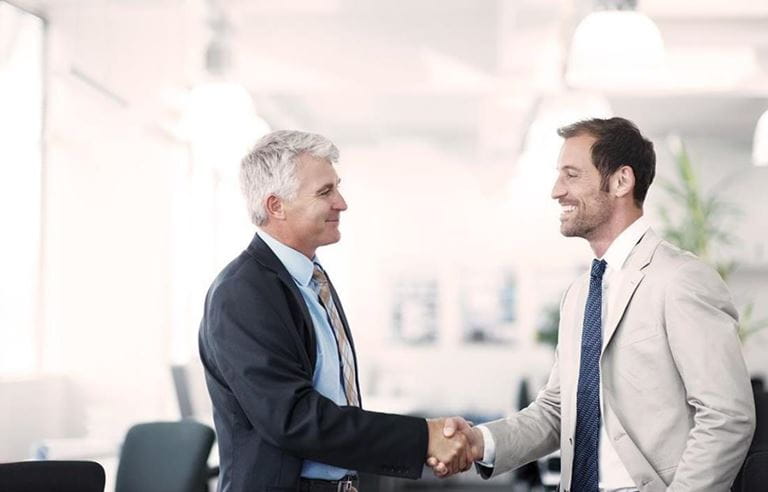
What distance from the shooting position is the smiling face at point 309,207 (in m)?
2.67

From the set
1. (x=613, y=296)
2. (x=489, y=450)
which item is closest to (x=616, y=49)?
(x=613, y=296)

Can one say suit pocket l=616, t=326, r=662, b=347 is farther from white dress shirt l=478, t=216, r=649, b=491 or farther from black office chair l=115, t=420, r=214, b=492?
black office chair l=115, t=420, r=214, b=492

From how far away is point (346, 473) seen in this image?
2.60 metres

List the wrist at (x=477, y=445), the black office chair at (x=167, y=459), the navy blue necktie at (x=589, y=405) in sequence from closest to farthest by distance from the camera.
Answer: the navy blue necktie at (x=589, y=405) < the wrist at (x=477, y=445) < the black office chair at (x=167, y=459)

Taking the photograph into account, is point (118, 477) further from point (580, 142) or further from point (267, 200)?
point (580, 142)

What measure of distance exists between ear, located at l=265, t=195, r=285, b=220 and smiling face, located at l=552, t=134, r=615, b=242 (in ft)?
2.17

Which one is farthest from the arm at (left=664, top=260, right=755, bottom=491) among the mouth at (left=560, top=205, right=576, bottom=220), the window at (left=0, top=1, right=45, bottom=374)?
the window at (left=0, top=1, right=45, bottom=374)

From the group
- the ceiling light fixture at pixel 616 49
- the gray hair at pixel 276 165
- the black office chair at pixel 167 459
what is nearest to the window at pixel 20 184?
the black office chair at pixel 167 459

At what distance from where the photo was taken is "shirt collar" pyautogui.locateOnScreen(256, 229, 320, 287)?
8.58 ft

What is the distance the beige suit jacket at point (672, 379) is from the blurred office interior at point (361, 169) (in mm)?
1506

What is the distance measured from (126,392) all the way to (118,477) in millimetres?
2060

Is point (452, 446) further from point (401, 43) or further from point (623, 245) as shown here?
point (401, 43)

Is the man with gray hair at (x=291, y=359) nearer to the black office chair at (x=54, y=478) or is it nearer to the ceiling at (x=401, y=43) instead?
the black office chair at (x=54, y=478)

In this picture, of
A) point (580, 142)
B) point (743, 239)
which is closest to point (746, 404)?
point (580, 142)
